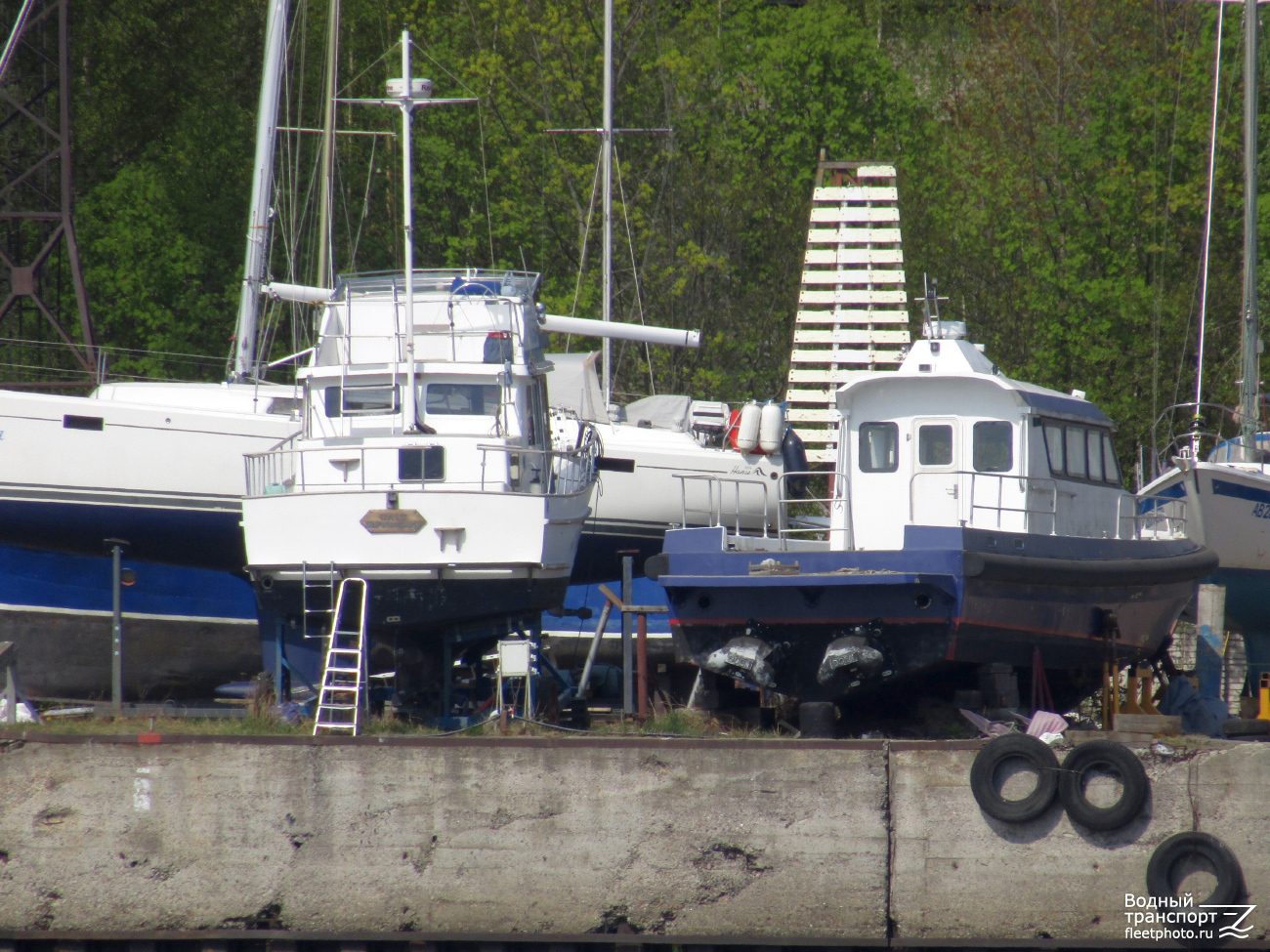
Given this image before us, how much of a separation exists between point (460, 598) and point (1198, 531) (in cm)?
946

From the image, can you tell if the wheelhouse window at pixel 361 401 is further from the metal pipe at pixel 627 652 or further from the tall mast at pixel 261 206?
the tall mast at pixel 261 206

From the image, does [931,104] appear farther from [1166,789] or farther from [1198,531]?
[1166,789]

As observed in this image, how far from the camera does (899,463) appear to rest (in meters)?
12.4

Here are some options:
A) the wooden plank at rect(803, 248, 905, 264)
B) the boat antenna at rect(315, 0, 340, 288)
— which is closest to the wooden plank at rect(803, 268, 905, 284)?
the wooden plank at rect(803, 248, 905, 264)

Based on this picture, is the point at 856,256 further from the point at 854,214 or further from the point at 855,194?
the point at 855,194

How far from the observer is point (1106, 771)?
8.81m

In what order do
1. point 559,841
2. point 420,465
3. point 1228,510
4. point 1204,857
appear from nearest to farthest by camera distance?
point 1204,857, point 559,841, point 420,465, point 1228,510

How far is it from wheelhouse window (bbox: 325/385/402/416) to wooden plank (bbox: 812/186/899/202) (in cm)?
1070

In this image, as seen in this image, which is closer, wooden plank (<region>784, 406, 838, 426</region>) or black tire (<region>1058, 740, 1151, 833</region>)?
black tire (<region>1058, 740, 1151, 833</region>)

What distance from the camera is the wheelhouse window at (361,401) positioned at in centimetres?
1348

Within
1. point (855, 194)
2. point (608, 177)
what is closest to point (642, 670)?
point (608, 177)

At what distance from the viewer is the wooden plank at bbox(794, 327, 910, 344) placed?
2127 centimetres

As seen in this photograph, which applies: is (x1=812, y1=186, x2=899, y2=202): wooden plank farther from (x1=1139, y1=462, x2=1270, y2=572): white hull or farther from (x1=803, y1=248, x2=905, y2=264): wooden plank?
(x1=1139, y1=462, x2=1270, y2=572): white hull

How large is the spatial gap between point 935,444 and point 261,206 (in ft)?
29.7
